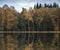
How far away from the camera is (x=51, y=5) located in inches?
370

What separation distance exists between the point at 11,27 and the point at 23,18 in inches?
23.4

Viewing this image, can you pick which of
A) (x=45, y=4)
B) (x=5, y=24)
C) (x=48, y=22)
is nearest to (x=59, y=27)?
(x=48, y=22)

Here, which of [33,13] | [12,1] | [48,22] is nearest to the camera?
[48,22]

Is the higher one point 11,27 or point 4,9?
point 4,9

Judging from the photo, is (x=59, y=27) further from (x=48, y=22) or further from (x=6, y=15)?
(x=6, y=15)

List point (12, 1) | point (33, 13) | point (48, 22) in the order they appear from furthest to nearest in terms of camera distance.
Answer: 1. point (12, 1)
2. point (33, 13)
3. point (48, 22)

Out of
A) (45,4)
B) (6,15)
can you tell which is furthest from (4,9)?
(45,4)

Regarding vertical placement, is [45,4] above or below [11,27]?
above

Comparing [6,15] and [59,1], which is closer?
[6,15]

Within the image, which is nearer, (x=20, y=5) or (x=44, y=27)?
(x=44, y=27)

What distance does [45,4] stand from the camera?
31.9 feet

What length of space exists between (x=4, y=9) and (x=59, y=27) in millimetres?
2204

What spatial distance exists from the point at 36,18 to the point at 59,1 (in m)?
1.40

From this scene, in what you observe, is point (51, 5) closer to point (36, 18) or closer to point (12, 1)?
point (36, 18)
